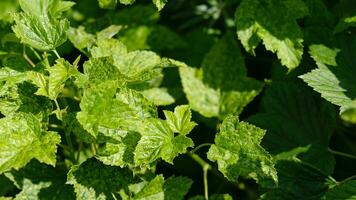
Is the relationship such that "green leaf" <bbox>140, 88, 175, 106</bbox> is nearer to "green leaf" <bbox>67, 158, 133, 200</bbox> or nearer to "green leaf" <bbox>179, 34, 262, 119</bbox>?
"green leaf" <bbox>179, 34, 262, 119</bbox>

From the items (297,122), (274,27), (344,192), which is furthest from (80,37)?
(344,192)

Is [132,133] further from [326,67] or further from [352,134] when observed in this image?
[352,134]

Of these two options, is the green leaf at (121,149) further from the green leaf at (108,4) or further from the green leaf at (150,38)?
the green leaf at (150,38)

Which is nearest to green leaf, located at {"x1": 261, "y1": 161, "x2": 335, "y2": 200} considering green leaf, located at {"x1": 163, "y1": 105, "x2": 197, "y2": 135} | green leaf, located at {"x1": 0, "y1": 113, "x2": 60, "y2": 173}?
green leaf, located at {"x1": 163, "y1": 105, "x2": 197, "y2": 135}

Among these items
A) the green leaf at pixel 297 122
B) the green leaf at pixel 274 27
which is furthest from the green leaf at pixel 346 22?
the green leaf at pixel 297 122

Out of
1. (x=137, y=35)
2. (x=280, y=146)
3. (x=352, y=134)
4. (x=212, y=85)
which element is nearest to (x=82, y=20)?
(x=137, y=35)

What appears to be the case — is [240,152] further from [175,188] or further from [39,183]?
[39,183]
